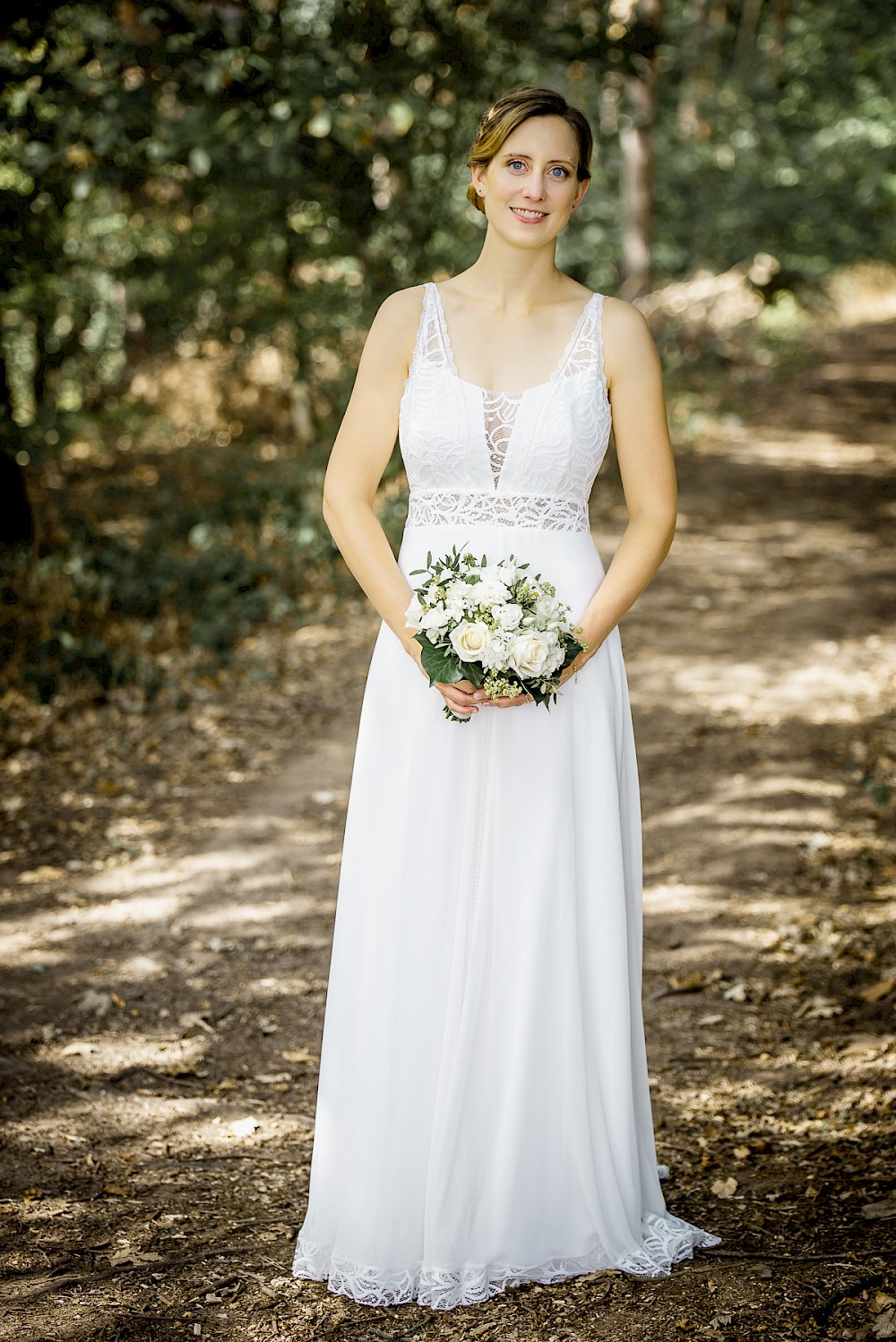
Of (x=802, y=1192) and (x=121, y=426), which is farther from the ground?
(x=121, y=426)

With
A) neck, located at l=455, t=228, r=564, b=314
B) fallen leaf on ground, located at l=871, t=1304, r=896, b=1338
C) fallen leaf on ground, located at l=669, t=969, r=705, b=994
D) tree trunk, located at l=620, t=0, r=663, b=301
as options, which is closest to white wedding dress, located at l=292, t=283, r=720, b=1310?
neck, located at l=455, t=228, r=564, b=314

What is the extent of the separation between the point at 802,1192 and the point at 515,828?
140cm

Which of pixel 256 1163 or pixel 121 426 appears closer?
pixel 256 1163

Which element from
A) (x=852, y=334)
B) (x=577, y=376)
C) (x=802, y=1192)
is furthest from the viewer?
(x=852, y=334)

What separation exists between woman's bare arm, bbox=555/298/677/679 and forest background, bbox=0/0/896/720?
12.3 ft

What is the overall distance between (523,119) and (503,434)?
697 millimetres

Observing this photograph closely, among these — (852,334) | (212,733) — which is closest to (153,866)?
(212,733)

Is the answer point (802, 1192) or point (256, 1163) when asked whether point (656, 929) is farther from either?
point (256, 1163)

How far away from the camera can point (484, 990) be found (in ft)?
9.54

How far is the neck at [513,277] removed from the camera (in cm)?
283

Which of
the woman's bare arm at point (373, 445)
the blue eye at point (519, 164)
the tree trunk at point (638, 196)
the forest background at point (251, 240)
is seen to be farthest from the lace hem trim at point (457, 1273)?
the tree trunk at point (638, 196)

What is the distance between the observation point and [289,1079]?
13.5 ft

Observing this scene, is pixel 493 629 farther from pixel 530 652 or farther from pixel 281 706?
pixel 281 706

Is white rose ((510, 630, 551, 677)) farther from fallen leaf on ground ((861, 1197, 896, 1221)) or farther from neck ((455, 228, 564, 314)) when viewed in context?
fallen leaf on ground ((861, 1197, 896, 1221))
